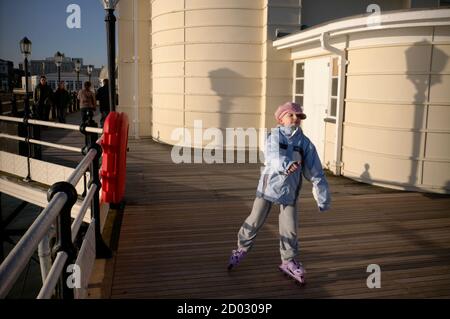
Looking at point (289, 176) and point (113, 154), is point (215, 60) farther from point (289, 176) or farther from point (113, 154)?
point (289, 176)

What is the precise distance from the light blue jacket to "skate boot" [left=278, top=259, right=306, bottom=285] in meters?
0.62

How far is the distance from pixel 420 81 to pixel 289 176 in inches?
186

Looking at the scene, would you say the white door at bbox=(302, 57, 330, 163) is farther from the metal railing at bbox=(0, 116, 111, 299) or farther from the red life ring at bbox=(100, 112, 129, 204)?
the metal railing at bbox=(0, 116, 111, 299)

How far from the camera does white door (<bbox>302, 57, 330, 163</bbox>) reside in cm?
1007

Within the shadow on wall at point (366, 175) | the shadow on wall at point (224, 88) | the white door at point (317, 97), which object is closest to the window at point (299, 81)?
the white door at point (317, 97)

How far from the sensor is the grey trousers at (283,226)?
440 cm

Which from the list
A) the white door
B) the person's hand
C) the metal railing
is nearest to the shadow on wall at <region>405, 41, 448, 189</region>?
the white door

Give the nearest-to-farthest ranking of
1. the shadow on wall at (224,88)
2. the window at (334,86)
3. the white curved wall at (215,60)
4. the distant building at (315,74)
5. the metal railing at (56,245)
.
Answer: the metal railing at (56,245) → the distant building at (315,74) → the window at (334,86) → the white curved wall at (215,60) → the shadow on wall at (224,88)

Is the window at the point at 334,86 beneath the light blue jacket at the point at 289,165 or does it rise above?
above

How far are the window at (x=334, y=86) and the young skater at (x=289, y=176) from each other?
558 centimetres

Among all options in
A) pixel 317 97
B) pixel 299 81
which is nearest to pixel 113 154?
pixel 317 97

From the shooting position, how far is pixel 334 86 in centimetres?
971

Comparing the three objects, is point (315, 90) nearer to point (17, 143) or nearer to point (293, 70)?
point (293, 70)

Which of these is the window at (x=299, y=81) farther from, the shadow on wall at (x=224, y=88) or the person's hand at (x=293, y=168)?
the person's hand at (x=293, y=168)
